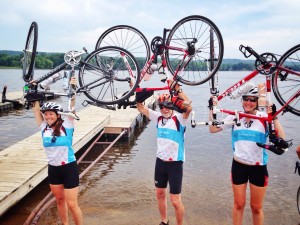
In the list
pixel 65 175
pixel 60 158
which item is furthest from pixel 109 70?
pixel 65 175

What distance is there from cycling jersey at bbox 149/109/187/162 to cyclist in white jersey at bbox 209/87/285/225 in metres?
1.07

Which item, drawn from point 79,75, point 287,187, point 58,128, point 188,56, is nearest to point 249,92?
point 188,56

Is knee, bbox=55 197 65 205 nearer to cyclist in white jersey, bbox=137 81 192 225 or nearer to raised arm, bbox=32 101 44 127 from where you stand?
raised arm, bbox=32 101 44 127

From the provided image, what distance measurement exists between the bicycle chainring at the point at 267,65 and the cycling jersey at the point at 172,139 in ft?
5.49

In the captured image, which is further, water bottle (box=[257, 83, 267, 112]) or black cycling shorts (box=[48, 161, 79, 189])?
black cycling shorts (box=[48, 161, 79, 189])

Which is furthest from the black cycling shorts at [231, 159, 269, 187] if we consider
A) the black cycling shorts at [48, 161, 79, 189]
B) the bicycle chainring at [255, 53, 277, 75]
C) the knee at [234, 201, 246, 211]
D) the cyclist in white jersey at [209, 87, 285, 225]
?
the black cycling shorts at [48, 161, 79, 189]

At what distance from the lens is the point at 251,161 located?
4820 mm

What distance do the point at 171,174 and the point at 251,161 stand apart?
1.49 m

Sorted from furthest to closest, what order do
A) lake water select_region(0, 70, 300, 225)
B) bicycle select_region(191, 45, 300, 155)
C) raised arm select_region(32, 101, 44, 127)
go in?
lake water select_region(0, 70, 300, 225)
raised arm select_region(32, 101, 44, 127)
bicycle select_region(191, 45, 300, 155)

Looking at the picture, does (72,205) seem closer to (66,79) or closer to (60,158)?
(60,158)

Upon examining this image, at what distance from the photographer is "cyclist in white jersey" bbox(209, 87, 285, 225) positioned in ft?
15.6

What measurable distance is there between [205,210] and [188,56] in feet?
16.0

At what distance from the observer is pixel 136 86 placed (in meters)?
5.26

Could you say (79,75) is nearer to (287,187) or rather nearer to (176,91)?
(176,91)
